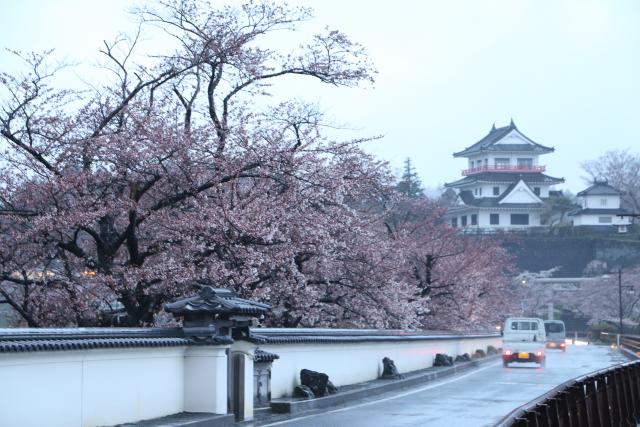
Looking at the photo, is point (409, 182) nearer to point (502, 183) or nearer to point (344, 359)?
point (502, 183)

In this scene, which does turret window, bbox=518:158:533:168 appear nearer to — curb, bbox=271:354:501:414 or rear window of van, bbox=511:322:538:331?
rear window of van, bbox=511:322:538:331

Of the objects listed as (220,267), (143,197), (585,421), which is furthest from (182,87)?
(585,421)

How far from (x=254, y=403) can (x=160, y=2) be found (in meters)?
10.2

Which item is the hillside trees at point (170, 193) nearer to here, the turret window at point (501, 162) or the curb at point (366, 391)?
the curb at point (366, 391)

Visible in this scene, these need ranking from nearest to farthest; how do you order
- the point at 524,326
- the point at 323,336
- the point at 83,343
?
the point at 83,343
the point at 323,336
the point at 524,326

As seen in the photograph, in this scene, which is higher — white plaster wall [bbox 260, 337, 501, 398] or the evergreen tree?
the evergreen tree

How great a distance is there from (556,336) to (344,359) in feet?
137

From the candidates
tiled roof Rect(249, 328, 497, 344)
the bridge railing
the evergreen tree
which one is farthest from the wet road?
the evergreen tree

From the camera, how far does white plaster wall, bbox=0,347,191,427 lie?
41.2 feet

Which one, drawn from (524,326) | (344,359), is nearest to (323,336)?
(344,359)

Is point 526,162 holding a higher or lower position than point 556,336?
higher

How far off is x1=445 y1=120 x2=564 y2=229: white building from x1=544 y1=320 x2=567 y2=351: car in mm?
45233

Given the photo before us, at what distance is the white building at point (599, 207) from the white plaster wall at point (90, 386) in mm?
105355

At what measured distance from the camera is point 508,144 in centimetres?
12306
